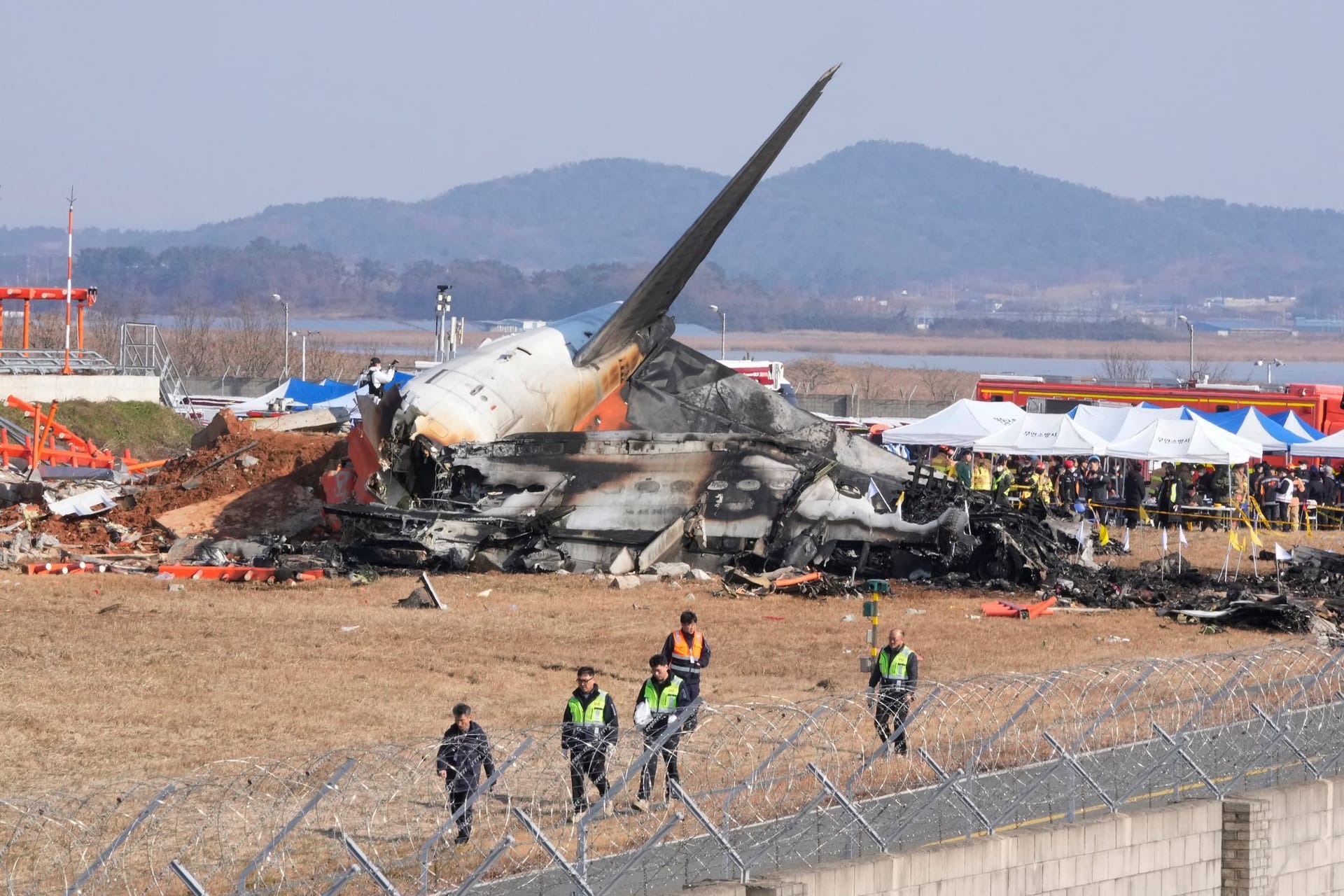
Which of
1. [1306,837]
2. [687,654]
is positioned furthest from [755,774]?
[1306,837]

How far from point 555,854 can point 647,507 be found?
22.6 m

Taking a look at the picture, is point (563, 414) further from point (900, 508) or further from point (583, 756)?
point (583, 756)

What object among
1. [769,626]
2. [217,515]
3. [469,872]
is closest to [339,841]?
[469,872]

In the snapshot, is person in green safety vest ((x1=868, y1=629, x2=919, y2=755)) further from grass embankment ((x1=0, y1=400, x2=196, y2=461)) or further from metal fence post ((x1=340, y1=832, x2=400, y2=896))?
grass embankment ((x1=0, y1=400, x2=196, y2=461))

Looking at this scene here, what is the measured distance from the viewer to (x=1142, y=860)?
14.5 meters

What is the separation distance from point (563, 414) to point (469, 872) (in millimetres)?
24880

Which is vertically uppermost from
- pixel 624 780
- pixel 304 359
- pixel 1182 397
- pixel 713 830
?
pixel 1182 397

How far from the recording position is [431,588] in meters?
29.1

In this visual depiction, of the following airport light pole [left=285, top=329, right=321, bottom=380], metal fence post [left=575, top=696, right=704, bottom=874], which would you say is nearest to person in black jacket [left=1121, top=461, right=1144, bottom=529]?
metal fence post [left=575, top=696, right=704, bottom=874]

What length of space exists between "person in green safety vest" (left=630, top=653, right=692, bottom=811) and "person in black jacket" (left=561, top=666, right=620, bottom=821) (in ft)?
0.96

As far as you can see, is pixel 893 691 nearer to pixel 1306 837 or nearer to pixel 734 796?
pixel 734 796

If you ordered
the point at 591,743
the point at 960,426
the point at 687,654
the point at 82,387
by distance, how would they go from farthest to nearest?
1. the point at 82,387
2. the point at 960,426
3. the point at 687,654
4. the point at 591,743

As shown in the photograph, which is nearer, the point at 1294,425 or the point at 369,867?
the point at 369,867

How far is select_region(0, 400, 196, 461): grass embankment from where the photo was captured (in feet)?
196
